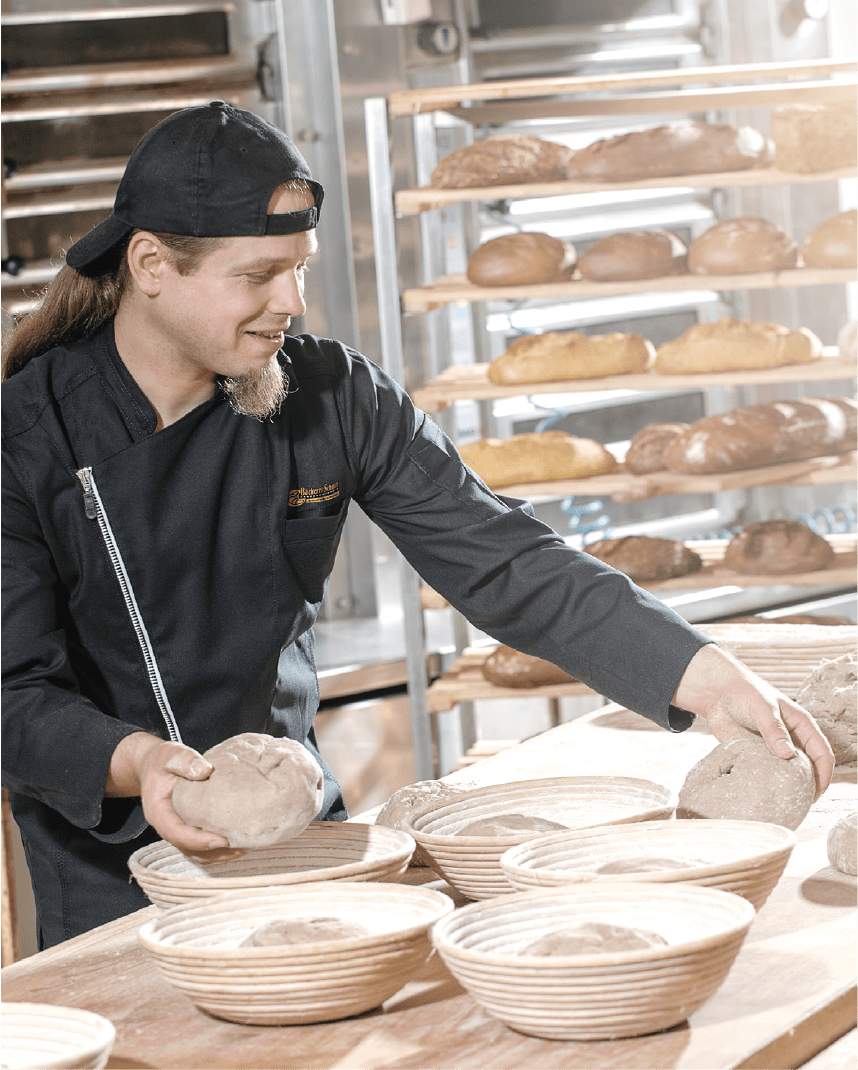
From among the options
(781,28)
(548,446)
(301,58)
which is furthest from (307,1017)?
(781,28)

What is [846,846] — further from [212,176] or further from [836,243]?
[836,243]

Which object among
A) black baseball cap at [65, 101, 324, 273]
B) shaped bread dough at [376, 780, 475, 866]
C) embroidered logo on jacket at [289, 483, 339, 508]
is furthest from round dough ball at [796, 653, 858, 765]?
black baseball cap at [65, 101, 324, 273]

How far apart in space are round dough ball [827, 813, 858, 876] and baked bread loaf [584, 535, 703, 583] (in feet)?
7.22

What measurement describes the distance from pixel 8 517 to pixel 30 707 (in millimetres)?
286

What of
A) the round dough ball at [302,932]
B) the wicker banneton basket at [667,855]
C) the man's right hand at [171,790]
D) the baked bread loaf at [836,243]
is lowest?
the wicker banneton basket at [667,855]

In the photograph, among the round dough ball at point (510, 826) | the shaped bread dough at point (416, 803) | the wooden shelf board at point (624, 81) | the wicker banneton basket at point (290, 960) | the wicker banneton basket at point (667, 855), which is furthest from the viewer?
the wooden shelf board at point (624, 81)

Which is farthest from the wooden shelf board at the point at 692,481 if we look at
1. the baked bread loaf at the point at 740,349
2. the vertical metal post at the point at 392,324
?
the vertical metal post at the point at 392,324

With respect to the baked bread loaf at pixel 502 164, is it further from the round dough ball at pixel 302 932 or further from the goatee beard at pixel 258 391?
the round dough ball at pixel 302 932

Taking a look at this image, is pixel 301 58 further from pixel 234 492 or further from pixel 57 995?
pixel 57 995

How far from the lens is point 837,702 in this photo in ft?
6.34

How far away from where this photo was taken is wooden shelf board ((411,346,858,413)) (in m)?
3.62

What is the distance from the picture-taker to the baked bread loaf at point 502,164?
11.7 feet

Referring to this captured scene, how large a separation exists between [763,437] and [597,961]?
288 cm

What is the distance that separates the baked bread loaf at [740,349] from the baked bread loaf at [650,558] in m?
0.47
